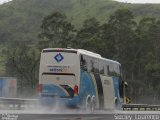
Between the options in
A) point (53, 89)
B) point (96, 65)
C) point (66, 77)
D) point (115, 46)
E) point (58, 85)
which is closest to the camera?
point (66, 77)

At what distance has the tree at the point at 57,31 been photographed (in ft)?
235

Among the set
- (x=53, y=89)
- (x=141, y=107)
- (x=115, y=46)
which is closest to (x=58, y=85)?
(x=53, y=89)

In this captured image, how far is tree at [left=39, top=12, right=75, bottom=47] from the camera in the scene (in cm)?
7156

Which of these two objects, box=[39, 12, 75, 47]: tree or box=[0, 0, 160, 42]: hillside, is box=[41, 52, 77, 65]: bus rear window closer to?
box=[39, 12, 75, 47]: tree

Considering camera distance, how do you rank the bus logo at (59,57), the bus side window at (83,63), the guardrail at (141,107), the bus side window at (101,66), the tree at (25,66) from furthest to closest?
the tree at (25,66) → the guardrail at (141,107) → the bus side window at (101,66) → the bus side window at (83,63) → the bus logo at (59,57)

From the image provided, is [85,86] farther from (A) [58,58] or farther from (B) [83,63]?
Result: (A) [58,58]

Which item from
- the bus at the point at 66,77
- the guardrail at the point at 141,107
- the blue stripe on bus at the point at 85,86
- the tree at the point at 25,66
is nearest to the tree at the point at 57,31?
the tree at the point at 25,66

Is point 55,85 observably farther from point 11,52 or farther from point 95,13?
→ point 95,13

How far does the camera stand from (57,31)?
7200 centimetres

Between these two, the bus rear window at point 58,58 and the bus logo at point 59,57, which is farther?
the bus logo at point 59,57

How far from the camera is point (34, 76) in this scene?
7019 centimetres

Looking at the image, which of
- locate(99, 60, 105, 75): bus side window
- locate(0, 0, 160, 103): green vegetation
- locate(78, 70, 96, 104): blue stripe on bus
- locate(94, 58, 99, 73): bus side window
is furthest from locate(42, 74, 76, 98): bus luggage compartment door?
locate(0, 0, 160, 103): green vegetation

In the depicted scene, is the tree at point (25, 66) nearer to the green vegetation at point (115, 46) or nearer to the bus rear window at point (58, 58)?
the green vegetation at point (115, 46)

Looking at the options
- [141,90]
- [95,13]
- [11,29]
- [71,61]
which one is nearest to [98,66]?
[71,61]
